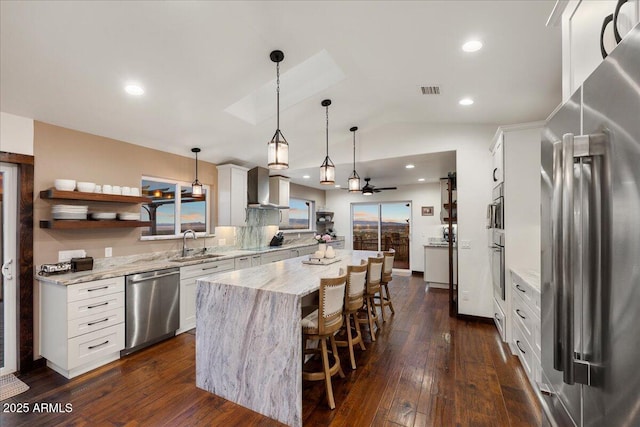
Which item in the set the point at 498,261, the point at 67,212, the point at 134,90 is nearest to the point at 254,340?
the point at 67,212

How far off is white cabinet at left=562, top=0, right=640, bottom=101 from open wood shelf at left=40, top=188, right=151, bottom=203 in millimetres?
4062

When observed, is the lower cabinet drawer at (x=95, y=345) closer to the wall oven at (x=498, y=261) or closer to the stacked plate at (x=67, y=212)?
the stacked plate at (x=67, y=212)

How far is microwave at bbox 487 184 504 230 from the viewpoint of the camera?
3295 mm

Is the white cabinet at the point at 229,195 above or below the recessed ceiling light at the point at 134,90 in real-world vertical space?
below

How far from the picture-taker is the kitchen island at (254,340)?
2.05 metres

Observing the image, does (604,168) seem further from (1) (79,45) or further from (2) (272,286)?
(1) (79,45)

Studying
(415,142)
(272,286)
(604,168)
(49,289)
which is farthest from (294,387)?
(415,142)

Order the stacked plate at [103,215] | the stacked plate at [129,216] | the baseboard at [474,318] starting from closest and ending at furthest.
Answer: the stacked plate at [103,215], the stacked plate at [129,216], the baseboard at [474,318]

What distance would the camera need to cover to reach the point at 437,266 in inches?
239

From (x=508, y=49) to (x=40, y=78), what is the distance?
3.99 metres

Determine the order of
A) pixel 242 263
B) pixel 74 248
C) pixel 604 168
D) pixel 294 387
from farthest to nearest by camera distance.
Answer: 1. pixel 242 263
2. pixel 74 248
3. pixel 294 387
4. pixel 604 168

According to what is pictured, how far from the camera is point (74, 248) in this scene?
313cm

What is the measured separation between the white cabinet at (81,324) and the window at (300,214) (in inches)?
188

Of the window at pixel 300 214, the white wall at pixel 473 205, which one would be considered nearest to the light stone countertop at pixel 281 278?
the white wall at pixel 473 205
